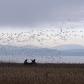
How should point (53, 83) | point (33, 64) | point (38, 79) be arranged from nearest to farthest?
point (53, 83) < point (38, 79) < point (33, 64)

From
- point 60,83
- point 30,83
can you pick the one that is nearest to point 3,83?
point 30,83

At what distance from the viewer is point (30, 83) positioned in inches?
489

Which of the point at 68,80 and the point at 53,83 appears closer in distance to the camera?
the point at 53,83

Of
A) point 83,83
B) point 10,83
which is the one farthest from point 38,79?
point 83,83

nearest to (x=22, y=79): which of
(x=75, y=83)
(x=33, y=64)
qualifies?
(x=75, y=83)

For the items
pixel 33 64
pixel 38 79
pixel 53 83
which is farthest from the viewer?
pixel 33 64

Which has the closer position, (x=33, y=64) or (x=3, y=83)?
(x=3, y=83)

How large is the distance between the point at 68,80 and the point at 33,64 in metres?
12.3

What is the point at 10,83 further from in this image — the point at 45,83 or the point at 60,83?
the point at 60,83

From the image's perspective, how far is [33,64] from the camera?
25.6 metres

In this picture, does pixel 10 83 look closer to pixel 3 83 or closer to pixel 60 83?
pixel 3 83

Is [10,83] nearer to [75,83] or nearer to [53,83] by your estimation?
[53,83]

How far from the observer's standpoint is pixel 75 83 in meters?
12.6

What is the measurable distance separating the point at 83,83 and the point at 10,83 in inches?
172
